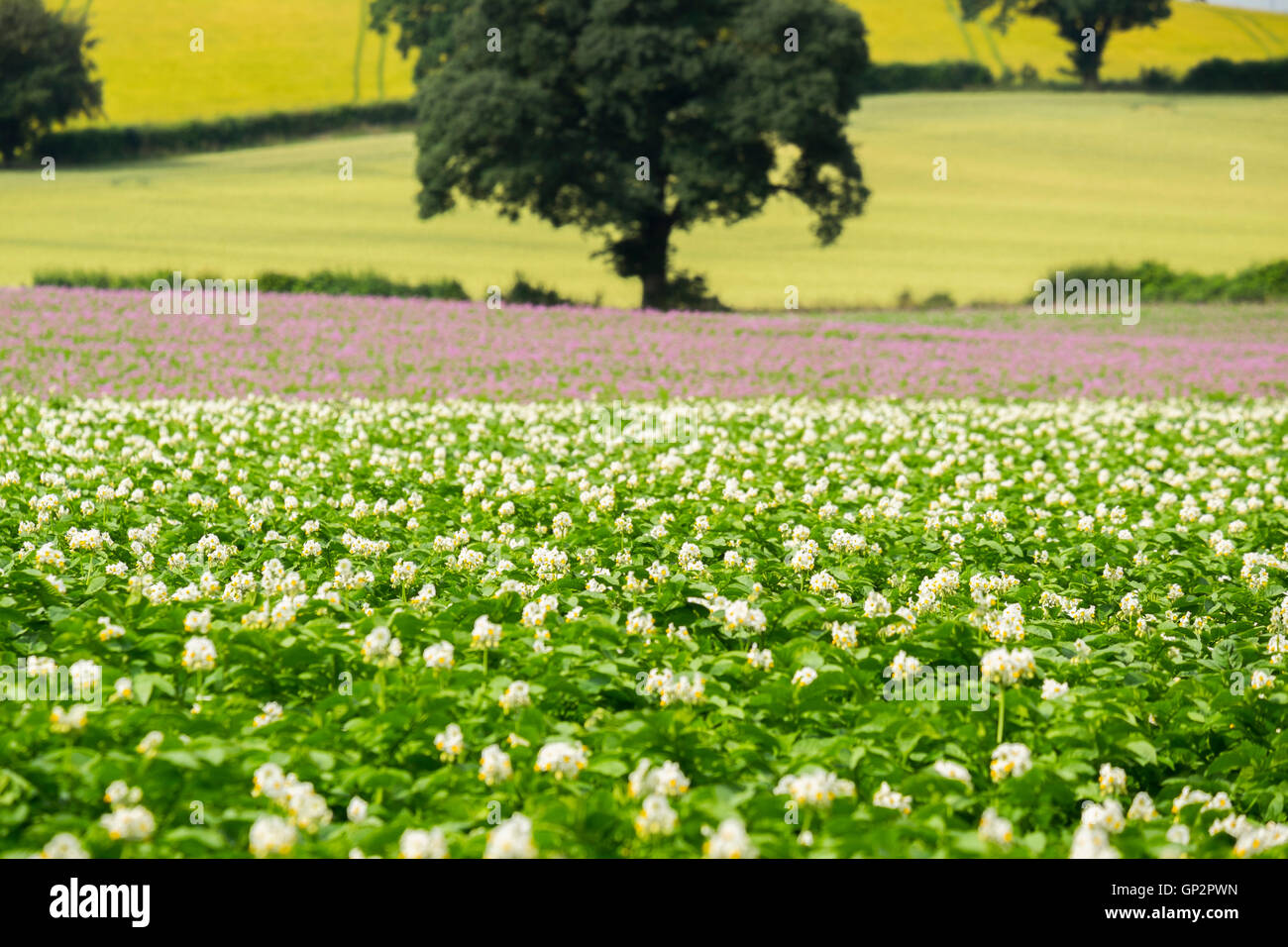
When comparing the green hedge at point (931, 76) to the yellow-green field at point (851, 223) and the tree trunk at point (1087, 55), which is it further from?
the yellow-green field at point (851, 223)

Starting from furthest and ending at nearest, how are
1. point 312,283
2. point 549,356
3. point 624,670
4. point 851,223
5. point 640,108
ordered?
point 851,223 → point 640,108 → point 312,283 → point 549,356 → point 624,670

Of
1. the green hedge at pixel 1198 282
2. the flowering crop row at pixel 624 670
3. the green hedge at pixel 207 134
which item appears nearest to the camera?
the flowering crop row at pixel 624 670

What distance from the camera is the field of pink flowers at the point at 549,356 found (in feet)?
75.5

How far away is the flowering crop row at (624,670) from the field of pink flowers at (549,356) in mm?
10332

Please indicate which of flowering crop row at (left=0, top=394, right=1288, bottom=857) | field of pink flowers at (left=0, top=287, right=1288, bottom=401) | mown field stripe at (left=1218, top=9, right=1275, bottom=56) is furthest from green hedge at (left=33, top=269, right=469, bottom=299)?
mown field stripe at (left=1218, top=9, right=1275, bottom=56)

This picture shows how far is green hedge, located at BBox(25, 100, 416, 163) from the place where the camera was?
6606 cm

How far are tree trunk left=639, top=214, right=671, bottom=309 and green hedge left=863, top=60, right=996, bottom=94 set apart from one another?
4819 cm

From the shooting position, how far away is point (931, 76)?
89.0 m

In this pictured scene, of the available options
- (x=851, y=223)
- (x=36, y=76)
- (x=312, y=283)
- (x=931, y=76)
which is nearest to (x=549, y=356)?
(x=312, y=283)

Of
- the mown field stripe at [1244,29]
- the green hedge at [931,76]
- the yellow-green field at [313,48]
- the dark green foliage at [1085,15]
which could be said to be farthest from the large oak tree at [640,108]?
the mown field stripe at [1244,29]

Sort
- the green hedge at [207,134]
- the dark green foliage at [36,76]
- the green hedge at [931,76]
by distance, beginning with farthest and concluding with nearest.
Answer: the green hedge at [931,76], the green hedge at [207,134], the dark green foliage at [36,76]

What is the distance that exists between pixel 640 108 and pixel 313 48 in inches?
2194

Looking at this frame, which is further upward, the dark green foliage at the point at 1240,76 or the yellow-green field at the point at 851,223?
the dark green foliage at the point at 1240,76

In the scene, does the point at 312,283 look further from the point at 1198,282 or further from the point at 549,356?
the point at 1198,282
